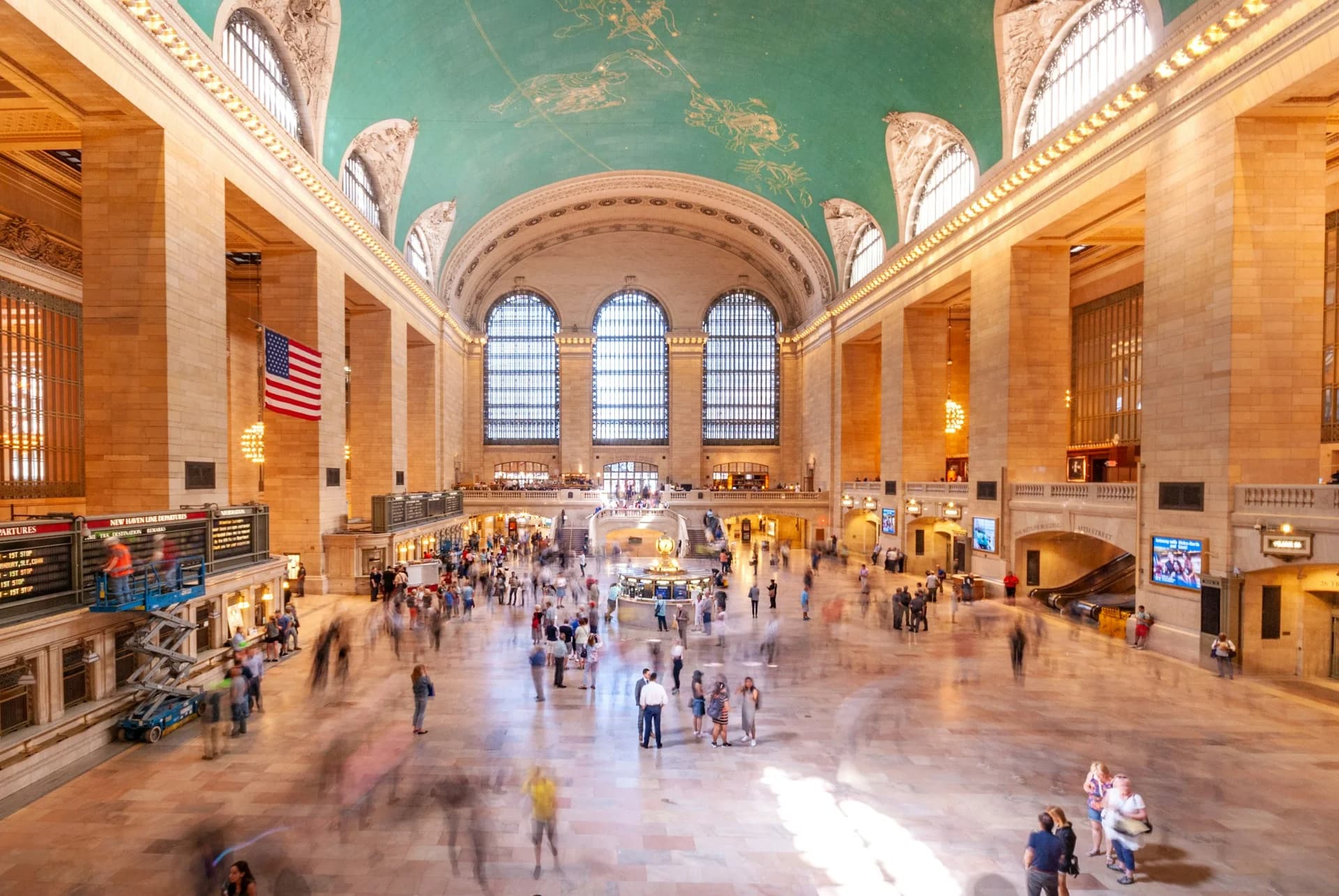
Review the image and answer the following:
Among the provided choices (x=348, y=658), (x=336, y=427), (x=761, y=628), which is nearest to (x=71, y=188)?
(x=336, y=427)

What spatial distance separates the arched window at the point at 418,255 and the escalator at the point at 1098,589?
2529 centimetres

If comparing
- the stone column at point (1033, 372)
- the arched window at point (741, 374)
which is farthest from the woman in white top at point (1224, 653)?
the arched window at point (741, 374)

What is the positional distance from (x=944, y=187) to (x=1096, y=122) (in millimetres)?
9219

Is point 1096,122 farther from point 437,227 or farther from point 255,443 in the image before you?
point 437,227

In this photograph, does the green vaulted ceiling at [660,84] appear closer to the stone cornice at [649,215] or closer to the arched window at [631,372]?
the stone cornice at [649,215]

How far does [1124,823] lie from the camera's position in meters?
6.29

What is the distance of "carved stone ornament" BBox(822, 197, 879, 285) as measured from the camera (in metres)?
31.7

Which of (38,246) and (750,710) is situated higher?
(38,246)

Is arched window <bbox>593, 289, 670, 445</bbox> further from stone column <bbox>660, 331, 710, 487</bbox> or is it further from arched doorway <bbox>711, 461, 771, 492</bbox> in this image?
arched doorway <bbox>711, 461, 771, 492</bbox>

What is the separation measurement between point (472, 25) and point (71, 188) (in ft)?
37.7

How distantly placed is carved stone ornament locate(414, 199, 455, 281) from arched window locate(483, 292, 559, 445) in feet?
31.6

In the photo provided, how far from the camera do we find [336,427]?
851 inches

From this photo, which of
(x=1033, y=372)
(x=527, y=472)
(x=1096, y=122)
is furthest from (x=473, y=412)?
(x=1096, y=122)

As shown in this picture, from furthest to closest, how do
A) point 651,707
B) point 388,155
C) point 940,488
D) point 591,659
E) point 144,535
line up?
point 940,488, point 388,155, point 591,659, point 144,535, point 651,707
